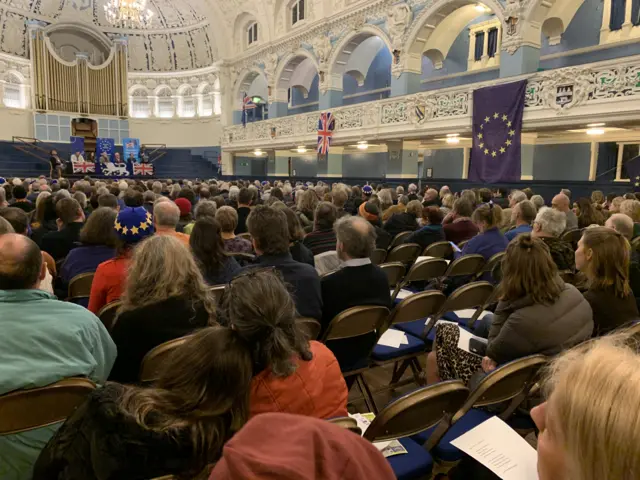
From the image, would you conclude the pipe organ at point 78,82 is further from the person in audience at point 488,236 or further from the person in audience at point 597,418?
the person in audience at point 597,418

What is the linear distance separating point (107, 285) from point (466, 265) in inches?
123

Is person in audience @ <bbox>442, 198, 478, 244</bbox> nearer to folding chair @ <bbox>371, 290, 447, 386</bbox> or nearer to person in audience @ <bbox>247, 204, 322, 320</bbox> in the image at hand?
folding chair @ <bbox>371, 290, 447, 386</bbox>

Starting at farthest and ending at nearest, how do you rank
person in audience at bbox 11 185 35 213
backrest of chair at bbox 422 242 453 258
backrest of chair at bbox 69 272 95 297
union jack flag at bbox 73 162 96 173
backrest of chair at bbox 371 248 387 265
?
union jack flag at bbox 73 162 96 173
person in audience at bbox 11 185 35 213
backrest of chair at bbox 371 248 387 265
backrest of chair at bbox 422 242 453 258
backrest of chair at bbox 69 272 95 297

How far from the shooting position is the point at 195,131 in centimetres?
2472

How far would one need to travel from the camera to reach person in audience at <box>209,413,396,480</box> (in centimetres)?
61

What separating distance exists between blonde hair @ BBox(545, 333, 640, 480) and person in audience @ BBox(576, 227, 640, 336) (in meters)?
2.21

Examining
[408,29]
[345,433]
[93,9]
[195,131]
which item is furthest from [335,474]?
[93,9]

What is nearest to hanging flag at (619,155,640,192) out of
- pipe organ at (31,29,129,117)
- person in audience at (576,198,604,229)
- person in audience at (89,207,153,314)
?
Result: person in audience at (576,198,604,229)

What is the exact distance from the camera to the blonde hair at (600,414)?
2.02 feet

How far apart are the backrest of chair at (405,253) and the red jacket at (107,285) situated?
2.90 meters

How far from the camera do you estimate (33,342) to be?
5.58 feet

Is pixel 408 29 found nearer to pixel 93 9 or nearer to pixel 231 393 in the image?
pixel 231 393

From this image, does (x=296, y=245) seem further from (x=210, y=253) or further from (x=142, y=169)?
(x=142, y=169)

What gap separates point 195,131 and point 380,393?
78.2 feet
